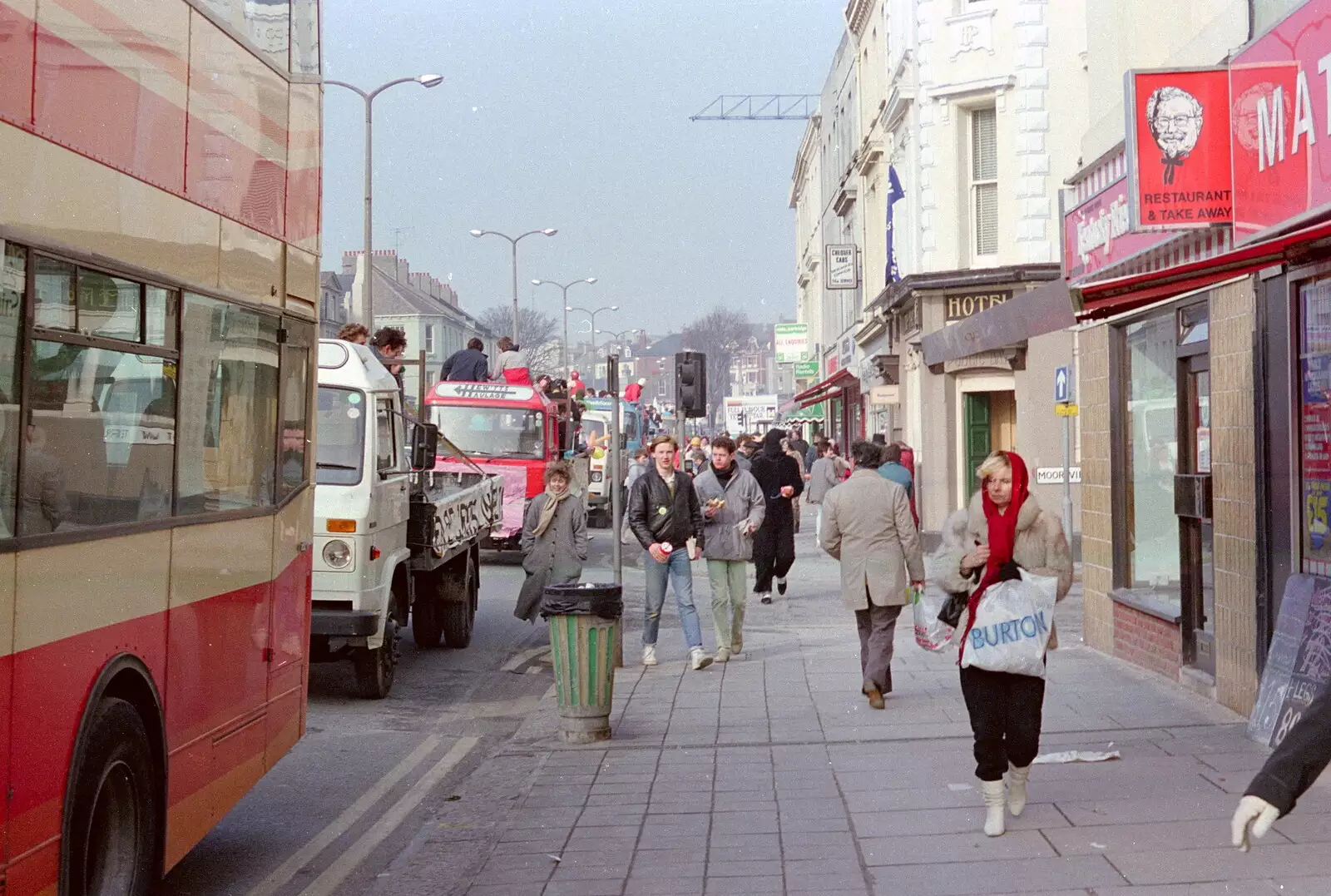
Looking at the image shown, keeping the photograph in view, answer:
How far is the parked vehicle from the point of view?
10.8 metres

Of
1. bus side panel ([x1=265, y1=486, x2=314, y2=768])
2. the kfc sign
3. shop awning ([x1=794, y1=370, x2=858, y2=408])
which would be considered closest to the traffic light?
the kfc sign

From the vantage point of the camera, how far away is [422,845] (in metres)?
7.18

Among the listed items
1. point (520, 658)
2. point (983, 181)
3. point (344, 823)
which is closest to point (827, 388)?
point (983, 181)

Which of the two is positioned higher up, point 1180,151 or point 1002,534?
point 1180,151

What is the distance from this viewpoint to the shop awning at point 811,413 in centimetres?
6387

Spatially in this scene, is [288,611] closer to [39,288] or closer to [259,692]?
[259,692]

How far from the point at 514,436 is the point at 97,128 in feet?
63.6

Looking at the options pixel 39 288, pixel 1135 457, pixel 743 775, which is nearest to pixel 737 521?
pixel 1135 457

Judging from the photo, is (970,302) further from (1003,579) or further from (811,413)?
(811,413)

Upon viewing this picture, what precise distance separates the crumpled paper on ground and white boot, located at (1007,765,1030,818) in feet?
4.21

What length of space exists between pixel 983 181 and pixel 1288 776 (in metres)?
24.6

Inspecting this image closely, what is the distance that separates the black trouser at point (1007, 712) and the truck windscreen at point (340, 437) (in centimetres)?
561

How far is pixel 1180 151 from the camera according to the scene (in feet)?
29.9

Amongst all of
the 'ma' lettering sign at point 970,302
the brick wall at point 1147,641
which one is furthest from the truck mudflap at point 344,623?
the 'ma' lettering sign at point 970,302
